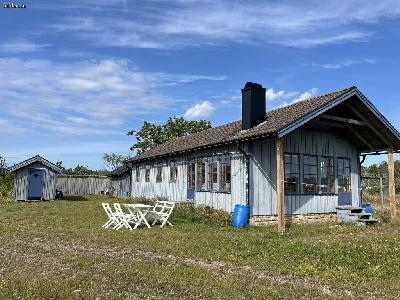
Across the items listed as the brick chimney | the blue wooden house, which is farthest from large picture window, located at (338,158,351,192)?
the brick chimney

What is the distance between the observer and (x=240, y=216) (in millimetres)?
14555

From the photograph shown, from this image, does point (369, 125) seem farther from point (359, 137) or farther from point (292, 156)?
point (292, 156)

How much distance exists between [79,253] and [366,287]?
602 centimetres

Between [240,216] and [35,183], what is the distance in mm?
18781

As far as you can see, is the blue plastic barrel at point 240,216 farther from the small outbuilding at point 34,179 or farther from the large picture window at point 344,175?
the small outbuilding at point 34,179

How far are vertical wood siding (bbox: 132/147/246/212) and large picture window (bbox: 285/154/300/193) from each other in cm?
194

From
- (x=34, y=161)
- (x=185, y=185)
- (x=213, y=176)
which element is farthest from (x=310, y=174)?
(x=34, y=161)

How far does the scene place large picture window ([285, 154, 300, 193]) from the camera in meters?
16.1

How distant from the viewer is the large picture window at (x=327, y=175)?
17.3 metres

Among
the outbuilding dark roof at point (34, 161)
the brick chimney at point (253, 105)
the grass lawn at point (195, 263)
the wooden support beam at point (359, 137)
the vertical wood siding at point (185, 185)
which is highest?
the brick chimney at point (253, 105)

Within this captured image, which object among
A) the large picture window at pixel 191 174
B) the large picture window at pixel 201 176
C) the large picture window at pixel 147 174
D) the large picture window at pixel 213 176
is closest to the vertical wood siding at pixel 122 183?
the large picture window at pixel 147 174

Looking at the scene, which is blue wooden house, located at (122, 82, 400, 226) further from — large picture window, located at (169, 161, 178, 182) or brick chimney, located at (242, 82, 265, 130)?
large picture window, located at (169, 161, 178, 182)

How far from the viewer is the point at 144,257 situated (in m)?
8.88

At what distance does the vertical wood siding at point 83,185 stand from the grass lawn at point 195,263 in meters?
25.6
